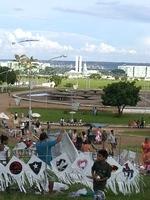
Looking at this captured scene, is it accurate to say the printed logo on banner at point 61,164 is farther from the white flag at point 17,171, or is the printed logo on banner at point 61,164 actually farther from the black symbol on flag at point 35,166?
the white flag at point 17,171

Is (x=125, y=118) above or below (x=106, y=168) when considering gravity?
below

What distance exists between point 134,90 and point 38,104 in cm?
1807

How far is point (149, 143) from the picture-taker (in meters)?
20.3

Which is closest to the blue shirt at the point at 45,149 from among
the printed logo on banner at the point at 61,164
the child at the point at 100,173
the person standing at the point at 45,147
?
the person standing at the point at 45,147

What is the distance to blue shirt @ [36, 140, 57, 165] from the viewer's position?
582 inches

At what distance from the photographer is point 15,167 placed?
590 inches

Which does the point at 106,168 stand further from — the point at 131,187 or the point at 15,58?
the point at 15,58

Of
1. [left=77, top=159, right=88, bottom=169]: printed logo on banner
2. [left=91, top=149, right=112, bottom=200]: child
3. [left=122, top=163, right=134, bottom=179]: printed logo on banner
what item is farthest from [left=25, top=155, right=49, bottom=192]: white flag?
[left=91, top=149, right=112, bottom=200]: child

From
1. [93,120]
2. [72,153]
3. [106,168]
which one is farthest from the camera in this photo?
[93,120]

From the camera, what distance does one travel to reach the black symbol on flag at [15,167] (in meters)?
14.9

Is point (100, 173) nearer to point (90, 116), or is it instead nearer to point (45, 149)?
point (45, 149)

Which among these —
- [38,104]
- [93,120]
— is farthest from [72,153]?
[38,104]

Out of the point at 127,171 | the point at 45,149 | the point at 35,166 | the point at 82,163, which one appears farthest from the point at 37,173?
the point at 127,171

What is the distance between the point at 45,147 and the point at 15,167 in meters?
0.94
